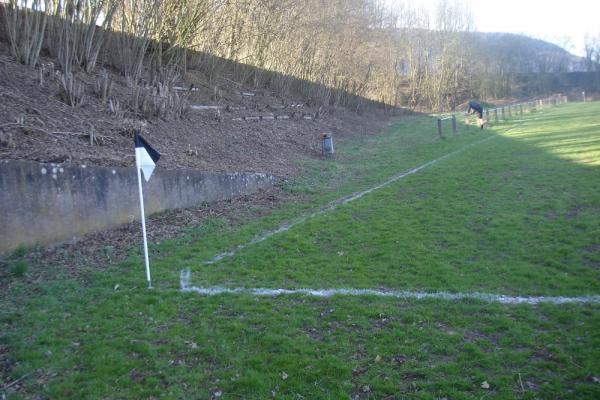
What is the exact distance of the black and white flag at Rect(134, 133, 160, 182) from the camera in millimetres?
7500

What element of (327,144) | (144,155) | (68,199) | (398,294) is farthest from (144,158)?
(327,144)

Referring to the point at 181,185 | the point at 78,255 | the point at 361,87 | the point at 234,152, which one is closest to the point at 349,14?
the point at 361,87

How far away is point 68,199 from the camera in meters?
8.47

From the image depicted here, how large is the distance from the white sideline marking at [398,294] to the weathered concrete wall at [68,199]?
7.96 ft

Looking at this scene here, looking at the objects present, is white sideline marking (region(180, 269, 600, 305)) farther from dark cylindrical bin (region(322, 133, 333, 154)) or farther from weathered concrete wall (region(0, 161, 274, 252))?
dark cylindrical bin (region(322, 133, 333, 154))

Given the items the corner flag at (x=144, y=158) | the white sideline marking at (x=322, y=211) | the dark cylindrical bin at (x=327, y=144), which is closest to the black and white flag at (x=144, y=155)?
the corner flag at (x=144, y=158)

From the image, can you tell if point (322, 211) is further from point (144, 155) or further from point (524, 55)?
point (524, 55)

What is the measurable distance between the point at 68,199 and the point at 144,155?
1.97 m

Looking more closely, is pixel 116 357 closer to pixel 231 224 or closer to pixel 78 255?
pixel 78 255

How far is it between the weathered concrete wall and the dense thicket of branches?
573 centimetres

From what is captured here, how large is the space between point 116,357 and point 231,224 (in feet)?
19.8

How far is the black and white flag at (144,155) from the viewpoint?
24.6 ft

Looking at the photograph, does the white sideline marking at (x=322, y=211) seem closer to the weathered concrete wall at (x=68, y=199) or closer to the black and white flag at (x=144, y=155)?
the black and white flag at (x=144, y=155)

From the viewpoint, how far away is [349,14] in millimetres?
32969
